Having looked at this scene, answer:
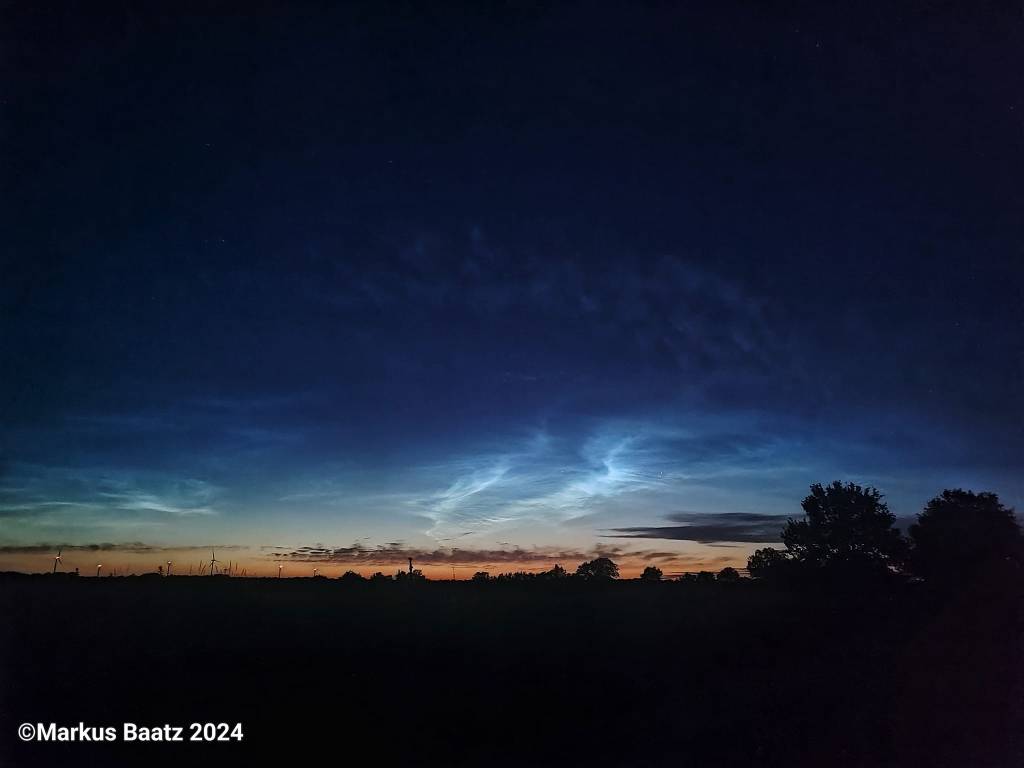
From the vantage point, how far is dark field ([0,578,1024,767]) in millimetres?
14609

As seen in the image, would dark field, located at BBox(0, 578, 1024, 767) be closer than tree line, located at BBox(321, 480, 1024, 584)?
Yes

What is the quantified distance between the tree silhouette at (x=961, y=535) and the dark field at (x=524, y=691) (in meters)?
36.0

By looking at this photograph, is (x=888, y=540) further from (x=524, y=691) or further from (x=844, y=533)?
(x=524, y=691)

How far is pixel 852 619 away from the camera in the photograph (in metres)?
44.9

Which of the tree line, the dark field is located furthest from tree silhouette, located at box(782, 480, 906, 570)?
the dark field

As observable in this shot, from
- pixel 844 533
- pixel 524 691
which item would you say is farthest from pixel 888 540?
pixel 524 691

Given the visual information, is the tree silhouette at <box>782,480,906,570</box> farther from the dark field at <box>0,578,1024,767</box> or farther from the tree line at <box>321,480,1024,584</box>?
the dark field at <box>0,578,1024,767</box>

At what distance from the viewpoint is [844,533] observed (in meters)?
84.7

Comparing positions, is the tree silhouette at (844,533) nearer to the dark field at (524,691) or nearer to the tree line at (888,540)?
the tree line at (888,540)

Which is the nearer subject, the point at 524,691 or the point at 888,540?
the point at 524,691

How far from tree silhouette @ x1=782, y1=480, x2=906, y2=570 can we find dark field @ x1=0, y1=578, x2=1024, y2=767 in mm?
45038

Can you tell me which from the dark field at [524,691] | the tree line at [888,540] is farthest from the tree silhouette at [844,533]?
the dark field at [524,691]

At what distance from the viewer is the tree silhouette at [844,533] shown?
8100cm

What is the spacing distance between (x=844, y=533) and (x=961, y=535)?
15.3 metres
